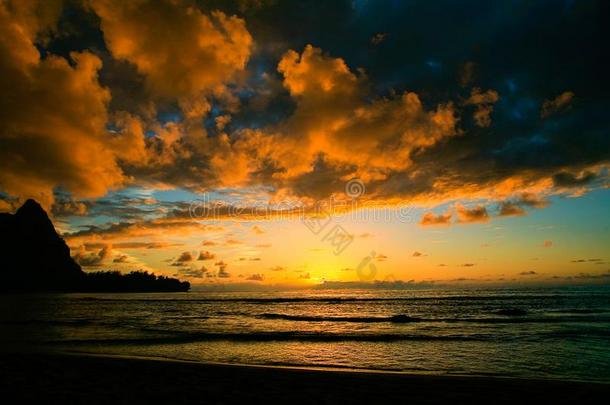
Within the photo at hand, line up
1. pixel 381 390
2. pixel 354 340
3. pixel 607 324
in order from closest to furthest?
1. pixel 381 390
2. pixel 354 340
3. pixel 607 324

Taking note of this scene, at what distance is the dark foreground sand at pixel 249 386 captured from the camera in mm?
11633

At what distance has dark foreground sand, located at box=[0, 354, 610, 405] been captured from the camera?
458 inches

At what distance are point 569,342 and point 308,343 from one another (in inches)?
743

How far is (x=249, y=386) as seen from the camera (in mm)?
13383

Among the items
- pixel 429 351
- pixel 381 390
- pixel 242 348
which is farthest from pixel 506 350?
pixel 242 348

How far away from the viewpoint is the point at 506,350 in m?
23.3

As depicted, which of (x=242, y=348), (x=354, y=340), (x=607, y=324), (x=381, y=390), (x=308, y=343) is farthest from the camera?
(x=607, y=324)

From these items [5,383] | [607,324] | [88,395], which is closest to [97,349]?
[5,383]

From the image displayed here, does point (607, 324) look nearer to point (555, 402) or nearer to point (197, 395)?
point (555, 402)

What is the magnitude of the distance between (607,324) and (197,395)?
141ft

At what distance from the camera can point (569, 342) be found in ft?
85.4

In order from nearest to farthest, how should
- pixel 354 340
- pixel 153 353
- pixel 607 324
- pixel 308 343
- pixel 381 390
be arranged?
pixel 381 390
pixel 153 353
pixel 308 343
pixel 354 340
pixel 607 324

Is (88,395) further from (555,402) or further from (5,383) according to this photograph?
(555,402)

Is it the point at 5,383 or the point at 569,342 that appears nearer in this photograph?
the point at 5,383
